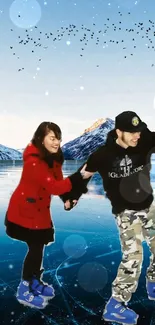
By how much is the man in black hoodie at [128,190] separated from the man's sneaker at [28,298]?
0.65 m

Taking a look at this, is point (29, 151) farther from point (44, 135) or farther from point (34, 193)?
point (34, 193)

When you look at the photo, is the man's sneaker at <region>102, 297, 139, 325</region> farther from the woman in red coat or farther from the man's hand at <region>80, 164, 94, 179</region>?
the man's hand at <region>80, 164, 94, 179</region>

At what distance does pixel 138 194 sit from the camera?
3.95m

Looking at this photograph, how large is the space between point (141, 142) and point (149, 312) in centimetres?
158

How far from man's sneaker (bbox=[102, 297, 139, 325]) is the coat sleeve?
1.17m

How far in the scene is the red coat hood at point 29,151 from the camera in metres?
4.18

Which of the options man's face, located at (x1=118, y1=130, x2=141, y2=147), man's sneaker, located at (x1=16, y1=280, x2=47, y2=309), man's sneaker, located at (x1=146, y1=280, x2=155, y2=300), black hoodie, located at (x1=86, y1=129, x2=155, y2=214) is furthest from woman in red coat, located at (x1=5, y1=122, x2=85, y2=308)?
man's sneaker, located at (x1=146, y1=280, x2=155, y2=300)

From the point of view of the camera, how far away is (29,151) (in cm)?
421

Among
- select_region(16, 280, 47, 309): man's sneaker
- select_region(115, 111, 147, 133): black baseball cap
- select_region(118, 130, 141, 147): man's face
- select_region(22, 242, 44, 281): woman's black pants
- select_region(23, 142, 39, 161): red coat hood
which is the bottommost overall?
select_region(16, 280, 47, 309): man's sneaker

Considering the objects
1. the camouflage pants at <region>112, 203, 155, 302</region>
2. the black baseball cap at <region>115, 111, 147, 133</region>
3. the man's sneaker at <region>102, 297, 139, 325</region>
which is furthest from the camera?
the black baseball cap at <region>115, 111, 147, 133</region>

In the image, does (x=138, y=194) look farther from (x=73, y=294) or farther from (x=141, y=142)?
(x=73, y=294)

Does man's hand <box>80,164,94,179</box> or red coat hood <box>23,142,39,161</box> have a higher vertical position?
red coat hood <box>23,142,39,161</box>

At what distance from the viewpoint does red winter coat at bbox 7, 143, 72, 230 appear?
13.4 ft

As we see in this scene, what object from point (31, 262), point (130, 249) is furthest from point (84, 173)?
point (31, 262)
